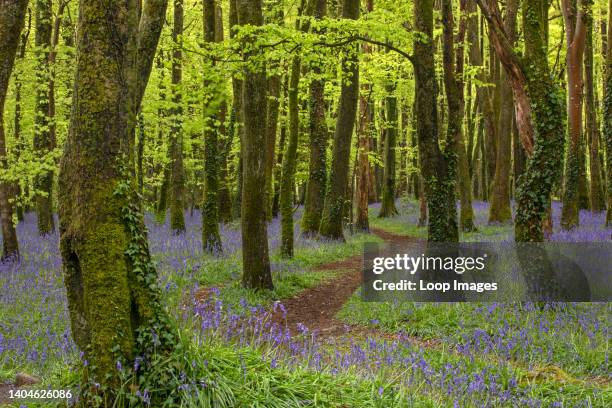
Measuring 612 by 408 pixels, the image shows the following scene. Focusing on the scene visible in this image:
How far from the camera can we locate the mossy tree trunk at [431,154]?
405 inches

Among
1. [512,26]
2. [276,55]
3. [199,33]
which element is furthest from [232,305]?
[199,33]

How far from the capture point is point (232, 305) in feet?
30.8

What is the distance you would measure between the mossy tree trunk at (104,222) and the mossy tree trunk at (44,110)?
10.2 meters

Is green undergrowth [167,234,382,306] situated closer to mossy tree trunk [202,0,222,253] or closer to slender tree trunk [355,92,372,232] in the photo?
mossy tree trunk [202,0,222,253]

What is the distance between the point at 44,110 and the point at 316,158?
32.1 feet

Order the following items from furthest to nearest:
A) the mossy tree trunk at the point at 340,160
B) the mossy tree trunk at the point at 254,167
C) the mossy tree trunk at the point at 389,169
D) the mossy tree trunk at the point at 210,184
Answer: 1. the mossy tree trunk at the point at 389,169
2. the mossy tree trunk at the point at 340,160
3. the mossy tree trunk at the point at 210,184
4. the mossy tree trunk at the point at 254,167

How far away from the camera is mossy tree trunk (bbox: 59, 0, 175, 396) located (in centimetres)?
409

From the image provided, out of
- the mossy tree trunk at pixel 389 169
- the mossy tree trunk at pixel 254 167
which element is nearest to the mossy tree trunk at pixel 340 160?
the mossy tree trunk at pixel 254 167

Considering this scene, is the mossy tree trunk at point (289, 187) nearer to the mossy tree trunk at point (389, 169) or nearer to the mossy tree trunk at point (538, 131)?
the mossy tree trunk at point (538, 131)

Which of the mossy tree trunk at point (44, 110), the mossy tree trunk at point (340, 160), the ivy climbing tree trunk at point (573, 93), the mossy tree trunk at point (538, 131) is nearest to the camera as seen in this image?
the mossy tree trunk at point (538, 131)

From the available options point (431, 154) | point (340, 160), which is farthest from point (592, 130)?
point (431, 154)

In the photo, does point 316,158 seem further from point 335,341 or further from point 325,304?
point 335,341

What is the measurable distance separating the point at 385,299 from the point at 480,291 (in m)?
1.96

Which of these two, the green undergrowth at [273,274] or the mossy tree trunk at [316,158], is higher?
the mossy tree trunk at [316,158]
